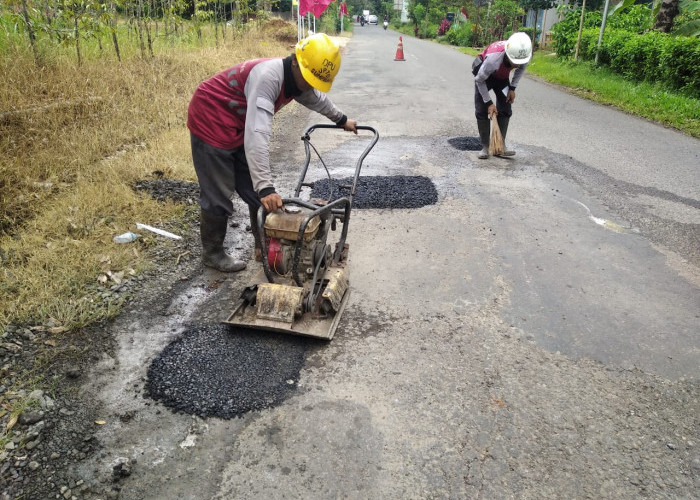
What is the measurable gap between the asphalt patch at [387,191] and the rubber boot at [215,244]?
1.47 meters

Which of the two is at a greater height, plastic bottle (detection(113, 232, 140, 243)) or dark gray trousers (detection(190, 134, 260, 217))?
dark gray trousers (detection(190, 134, 260, 217))

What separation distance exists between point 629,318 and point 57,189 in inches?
204

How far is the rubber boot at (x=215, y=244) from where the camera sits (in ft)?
12.5

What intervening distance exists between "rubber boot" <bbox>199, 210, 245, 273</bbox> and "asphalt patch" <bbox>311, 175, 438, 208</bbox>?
147 centimetres

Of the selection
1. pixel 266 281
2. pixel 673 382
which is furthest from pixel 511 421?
pixel 266 281

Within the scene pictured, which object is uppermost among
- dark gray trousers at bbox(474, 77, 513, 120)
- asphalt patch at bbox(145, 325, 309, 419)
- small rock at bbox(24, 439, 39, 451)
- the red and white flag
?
the red and white flag

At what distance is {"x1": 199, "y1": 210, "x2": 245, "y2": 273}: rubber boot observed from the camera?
3.82 meters

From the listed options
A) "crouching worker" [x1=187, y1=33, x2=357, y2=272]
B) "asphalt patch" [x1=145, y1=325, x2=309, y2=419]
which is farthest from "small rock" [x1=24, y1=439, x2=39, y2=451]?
"crouching worker" [x1=187, y1=33, x2=357, y2=272]

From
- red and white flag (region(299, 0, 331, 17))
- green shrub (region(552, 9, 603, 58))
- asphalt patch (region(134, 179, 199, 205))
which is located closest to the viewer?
asphalt patch (region(134, 179, 199, 205))

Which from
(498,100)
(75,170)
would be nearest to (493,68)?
(498,100)

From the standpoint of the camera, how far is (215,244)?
3932mm

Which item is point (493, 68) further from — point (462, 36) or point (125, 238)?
point (462, 36)

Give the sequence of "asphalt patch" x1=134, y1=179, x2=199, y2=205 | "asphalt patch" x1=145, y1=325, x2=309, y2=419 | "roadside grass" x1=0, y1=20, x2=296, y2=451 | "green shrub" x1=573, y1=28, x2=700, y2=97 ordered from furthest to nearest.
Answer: "green shrub" x1=573, y1=28, x2=700, y2=97, "asphalt patch" x1=134, y1=179, x2=199, y2=205, "roadside grass" x1=0, y1=20, x2=296, y2=451, "asphalt patch" x1=145, y1=325, x2=309, y2=419

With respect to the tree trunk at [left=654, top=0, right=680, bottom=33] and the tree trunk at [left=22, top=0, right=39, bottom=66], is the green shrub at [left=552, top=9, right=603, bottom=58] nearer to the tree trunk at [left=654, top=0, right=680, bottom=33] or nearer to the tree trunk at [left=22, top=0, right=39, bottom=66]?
the tree trunk at [left=654, top=0, right=680, bottom=33]
